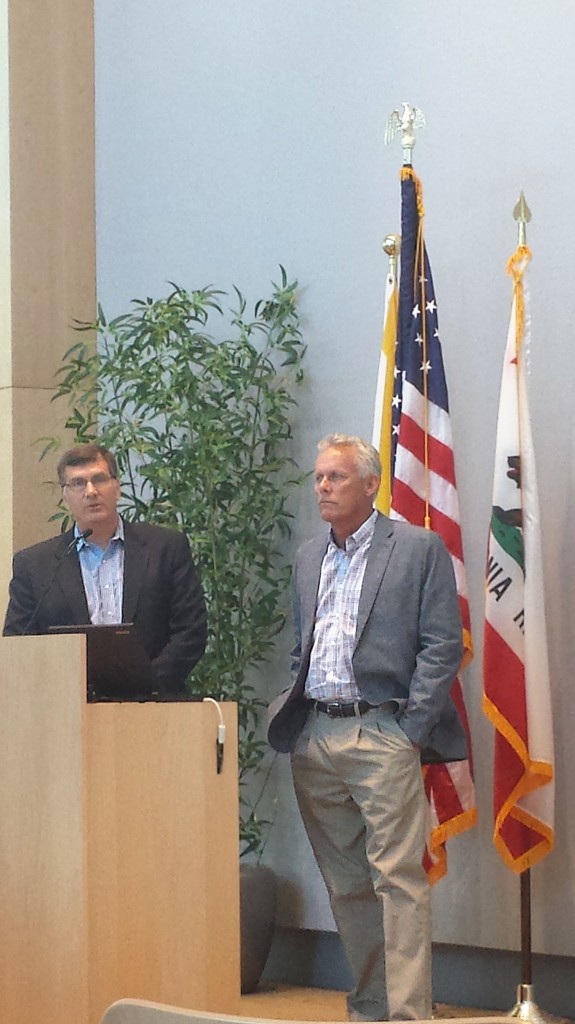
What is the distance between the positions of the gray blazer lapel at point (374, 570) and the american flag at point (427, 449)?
1.32 ft

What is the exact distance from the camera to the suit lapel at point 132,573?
4.73 meters

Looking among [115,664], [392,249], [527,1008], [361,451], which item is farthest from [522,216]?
[527,1008]

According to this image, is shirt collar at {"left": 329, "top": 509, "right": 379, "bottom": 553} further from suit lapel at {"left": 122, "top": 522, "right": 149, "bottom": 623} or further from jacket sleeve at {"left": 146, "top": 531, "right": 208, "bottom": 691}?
suit lapel at {"left": 122, "top": 522, "right": 149, "bottom": 623}

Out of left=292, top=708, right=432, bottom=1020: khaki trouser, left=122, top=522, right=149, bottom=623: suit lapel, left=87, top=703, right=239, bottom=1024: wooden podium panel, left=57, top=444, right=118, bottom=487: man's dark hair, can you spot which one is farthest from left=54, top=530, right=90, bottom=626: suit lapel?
left=87, top=703, right=239, bottom=1024: wooden podium panel

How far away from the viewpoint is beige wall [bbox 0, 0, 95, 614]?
257 inches

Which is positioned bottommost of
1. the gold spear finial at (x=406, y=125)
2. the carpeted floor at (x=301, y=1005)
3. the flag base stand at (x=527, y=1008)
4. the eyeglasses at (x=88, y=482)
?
the carpeted floor at (x=301, y=1005)

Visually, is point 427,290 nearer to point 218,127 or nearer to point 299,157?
point 299,157

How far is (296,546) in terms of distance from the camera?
Answer: 5.93 meters

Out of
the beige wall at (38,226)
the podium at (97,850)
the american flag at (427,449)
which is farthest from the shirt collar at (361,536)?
the beige wall at (38,226)

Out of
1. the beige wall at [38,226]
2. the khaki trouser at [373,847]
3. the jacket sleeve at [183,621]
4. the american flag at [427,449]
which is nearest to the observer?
the khaki trouser at [373,847]

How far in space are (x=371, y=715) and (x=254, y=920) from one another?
1388mm

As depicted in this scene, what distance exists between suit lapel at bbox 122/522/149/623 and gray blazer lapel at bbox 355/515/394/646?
662mm

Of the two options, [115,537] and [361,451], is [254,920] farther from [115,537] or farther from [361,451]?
[361,451]

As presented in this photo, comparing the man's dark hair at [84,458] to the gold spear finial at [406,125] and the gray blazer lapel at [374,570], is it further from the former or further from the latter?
the gold spear finial at [406,125]
